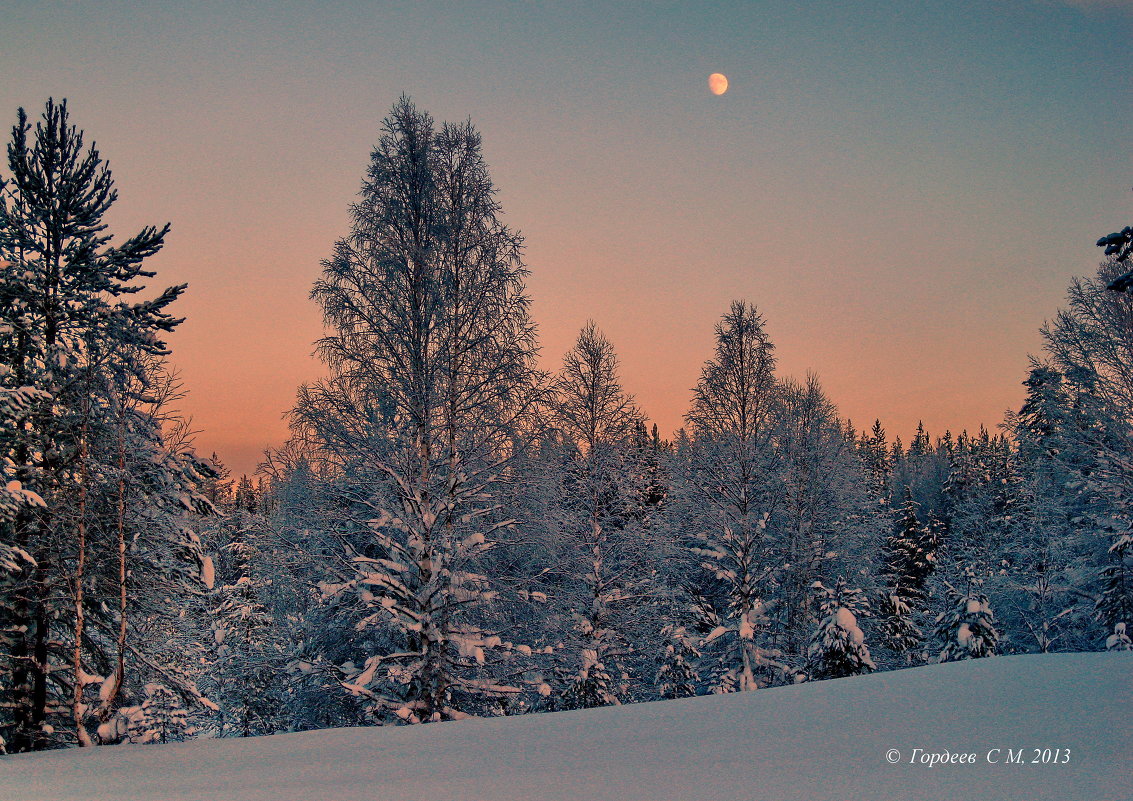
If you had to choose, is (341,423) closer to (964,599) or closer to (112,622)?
(112,622)

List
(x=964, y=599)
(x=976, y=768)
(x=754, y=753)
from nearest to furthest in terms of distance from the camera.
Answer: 1. (x=976, y=768)
2. (x=754, y=753)
3. (x=964, y=599)

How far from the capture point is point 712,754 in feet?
14.9

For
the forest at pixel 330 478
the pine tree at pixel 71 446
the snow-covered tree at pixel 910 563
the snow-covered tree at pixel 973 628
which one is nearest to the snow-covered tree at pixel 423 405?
the forest at pixel 330 478

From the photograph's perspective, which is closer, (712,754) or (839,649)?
(712,754)

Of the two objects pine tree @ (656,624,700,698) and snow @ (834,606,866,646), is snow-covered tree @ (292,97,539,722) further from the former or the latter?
snow @ (834,606,866,646)

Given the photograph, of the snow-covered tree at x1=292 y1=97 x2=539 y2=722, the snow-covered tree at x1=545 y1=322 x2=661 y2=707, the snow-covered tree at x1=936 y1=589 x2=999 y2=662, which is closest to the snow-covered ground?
the snow-covered tree at x1=292 y1=97 x2=539 y2=722

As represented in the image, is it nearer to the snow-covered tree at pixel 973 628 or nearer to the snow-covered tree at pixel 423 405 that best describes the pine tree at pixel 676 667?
the snow-covered tree at pixel 973 628

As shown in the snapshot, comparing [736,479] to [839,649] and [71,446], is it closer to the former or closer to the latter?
[839,649]

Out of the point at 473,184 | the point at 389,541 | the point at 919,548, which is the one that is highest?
the point at 473,184

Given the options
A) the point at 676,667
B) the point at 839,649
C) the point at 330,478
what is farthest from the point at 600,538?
the point at 330,478

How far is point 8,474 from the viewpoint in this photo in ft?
34.3

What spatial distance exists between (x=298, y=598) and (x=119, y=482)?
341cm

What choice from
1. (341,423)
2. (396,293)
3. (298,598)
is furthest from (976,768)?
(298,598)

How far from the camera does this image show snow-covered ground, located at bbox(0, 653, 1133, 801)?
3756 mm
